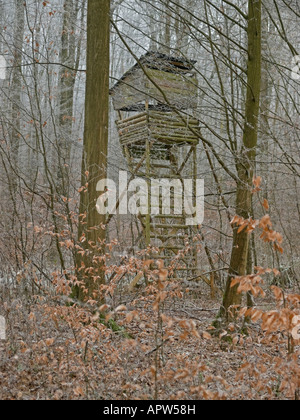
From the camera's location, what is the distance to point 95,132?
20.2 feet

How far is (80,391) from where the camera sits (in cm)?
356

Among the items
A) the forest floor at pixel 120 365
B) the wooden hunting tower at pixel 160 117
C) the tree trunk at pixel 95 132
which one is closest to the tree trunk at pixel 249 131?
the forest floor at pixel 120 365

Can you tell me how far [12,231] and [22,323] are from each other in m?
2.08

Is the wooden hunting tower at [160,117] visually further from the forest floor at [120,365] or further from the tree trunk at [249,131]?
the forest floor at [120,365]

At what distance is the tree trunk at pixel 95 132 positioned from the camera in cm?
597

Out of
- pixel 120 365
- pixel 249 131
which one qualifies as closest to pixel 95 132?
pixel 249 131

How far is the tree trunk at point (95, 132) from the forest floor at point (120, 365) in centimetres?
101

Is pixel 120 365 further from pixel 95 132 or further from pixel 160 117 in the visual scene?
pixel 160 117

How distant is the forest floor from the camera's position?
11.8 feet

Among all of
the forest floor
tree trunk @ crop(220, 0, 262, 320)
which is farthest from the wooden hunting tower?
the forest floor

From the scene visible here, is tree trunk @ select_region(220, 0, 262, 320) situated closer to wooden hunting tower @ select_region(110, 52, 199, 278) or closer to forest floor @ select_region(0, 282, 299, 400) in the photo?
forest floor @ select_region(0, 282, 299, 400)

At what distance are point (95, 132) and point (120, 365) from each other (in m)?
3.19

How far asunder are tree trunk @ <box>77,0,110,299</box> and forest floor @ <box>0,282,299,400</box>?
3.32 ft
